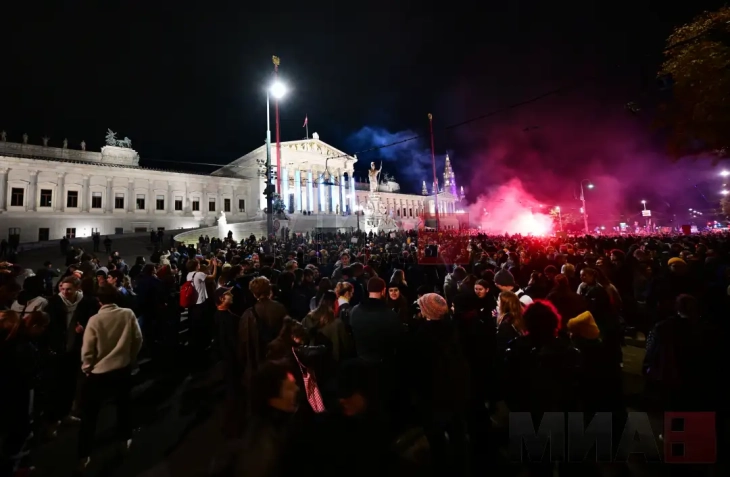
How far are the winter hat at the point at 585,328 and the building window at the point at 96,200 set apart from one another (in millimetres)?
46752

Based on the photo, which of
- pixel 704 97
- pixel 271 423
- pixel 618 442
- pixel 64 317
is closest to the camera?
pixel 271 423

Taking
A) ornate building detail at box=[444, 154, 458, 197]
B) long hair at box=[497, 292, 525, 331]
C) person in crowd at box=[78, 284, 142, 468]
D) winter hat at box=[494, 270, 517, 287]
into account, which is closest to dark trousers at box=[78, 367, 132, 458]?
person in crowd at box=[78, 284, 142, 468]

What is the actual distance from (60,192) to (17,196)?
10.7ft

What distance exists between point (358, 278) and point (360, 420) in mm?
4388

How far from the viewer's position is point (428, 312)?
120 inches

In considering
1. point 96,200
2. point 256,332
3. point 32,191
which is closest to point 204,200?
point 96,200

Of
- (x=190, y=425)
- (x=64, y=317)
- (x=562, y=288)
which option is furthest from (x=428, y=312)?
(x=64, y=317)

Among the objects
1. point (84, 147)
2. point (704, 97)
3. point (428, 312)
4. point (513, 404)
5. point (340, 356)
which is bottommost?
point (513, 404)

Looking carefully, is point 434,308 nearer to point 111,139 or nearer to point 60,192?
point 60,192

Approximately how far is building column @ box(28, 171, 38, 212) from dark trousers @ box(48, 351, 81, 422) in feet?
135

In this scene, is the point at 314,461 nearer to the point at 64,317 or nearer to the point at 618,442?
the point at 618,442

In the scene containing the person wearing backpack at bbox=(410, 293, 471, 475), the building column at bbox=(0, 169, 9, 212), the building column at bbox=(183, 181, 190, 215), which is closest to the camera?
the person wearing backpack at bbox=(410, 293, 471, 475)

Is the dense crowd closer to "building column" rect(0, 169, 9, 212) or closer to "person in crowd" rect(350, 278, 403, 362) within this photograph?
"person in crowd" rect(350, 278, 403, 362)

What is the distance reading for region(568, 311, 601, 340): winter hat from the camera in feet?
10.6
